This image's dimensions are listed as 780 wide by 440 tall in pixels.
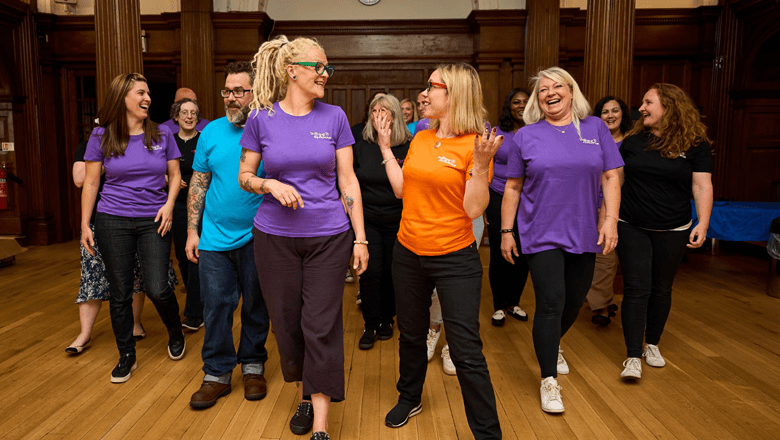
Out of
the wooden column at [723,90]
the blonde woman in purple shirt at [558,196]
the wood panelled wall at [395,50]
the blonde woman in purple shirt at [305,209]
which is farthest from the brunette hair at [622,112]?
the wooden column at [723,90]

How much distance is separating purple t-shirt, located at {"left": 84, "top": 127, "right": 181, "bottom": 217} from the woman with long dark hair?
2142mm

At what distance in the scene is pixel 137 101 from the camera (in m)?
3.00

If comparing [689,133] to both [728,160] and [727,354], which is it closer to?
[727,354]

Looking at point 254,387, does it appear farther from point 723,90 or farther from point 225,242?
point 723,90

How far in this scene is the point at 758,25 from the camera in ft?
23.3

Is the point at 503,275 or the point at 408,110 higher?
the point at 408,110

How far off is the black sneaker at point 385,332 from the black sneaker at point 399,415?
1.20m

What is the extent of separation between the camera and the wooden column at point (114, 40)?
14.4 feet

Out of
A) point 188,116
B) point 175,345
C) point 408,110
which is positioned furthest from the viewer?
point 408,110

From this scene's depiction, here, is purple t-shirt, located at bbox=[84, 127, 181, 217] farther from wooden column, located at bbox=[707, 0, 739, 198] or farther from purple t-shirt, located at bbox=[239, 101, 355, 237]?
wooden column, located at bbox=[707, 0, 739, 198]

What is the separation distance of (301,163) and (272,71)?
43 cm

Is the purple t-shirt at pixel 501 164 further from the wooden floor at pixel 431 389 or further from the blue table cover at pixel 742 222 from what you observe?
the blue table cover at pixel 742 222

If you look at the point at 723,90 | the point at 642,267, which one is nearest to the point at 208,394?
the point at 642,267

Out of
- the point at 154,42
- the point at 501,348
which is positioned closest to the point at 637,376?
the point at 501,348
